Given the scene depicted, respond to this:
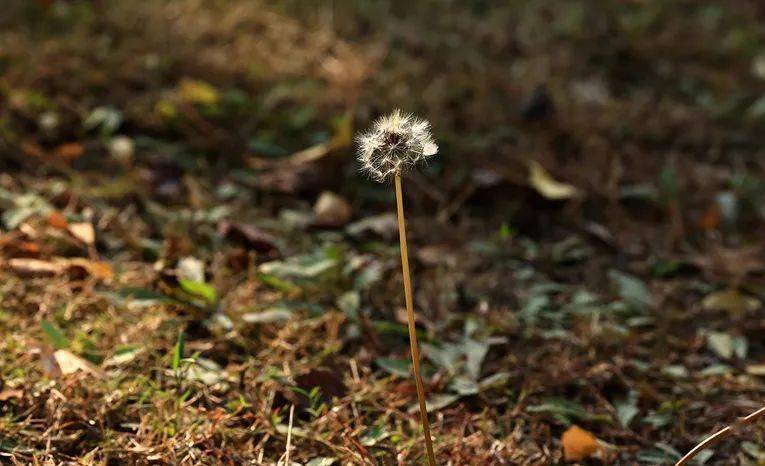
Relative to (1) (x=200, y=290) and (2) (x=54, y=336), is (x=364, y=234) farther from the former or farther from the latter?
(2) (x=54, y=336)

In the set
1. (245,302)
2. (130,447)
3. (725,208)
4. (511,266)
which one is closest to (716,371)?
(511,266)

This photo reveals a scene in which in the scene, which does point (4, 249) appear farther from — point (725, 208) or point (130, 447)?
point (725, 208)

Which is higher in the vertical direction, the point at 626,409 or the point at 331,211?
the point at 331,211

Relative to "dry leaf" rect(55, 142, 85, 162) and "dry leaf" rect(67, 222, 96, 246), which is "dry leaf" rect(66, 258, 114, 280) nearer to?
"dry leaf" rect(67, 222, 96, 246)

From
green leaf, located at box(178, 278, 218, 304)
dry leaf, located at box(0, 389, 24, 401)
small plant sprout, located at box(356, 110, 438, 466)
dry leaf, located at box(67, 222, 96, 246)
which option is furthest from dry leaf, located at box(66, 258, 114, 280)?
small plant sprout, located at box(356, 110, 438, 466)

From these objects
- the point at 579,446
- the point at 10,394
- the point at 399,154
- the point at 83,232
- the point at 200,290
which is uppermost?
the point at 399,154

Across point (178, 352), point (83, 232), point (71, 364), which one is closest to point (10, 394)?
point (71, 364)
